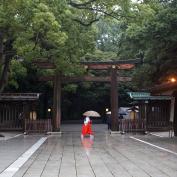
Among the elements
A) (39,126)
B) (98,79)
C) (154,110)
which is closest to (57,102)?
(39,126)

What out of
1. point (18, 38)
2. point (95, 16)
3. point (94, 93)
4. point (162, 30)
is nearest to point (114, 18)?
point (95, 16)

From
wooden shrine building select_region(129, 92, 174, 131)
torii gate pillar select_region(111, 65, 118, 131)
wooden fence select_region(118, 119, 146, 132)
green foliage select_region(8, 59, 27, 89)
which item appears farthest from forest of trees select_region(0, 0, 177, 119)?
green foliage select_region(8, 59, 27, 89)

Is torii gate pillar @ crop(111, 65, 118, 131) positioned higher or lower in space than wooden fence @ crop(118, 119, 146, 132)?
higher

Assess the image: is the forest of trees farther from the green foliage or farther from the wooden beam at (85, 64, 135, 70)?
the green foliage

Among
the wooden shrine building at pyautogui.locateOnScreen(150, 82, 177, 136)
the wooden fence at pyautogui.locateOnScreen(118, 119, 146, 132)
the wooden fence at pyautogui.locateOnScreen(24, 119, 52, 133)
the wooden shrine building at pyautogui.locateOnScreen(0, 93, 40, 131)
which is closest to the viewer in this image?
the wooden shrine building at pyautogui.locateOnScreen(150, 82, 177, 136)

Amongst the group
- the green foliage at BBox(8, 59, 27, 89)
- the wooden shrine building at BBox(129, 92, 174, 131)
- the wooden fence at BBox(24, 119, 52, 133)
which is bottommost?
the wooden fence at BBox(24, 119, 52, 133)

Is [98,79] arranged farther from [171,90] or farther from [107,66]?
[171,90]

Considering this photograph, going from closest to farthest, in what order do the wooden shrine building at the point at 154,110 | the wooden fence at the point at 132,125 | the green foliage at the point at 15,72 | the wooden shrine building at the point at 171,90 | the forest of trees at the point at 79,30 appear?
the forest of trees at the point at 79,30 → the wooden shrine building at the point at 171,90 → the wooden fence at the point at 132,125 → the green foliage at the point at 15,72 → the wooden shrine building at the point at 154,110

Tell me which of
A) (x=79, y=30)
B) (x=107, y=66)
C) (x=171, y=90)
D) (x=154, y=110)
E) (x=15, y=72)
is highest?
(x=79, y=30)

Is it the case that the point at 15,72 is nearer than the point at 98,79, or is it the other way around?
the point at 98,79

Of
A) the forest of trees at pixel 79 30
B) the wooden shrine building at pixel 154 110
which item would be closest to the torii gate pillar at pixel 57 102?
the forest of trees at pixel 79 30

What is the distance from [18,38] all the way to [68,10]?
10.9ft

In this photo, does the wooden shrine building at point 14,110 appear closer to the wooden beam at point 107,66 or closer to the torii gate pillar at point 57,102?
the torii gate pillar at point 57,102

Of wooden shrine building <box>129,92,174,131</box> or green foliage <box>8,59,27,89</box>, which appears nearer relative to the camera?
green foliage <box>8,59,27,89</box>
